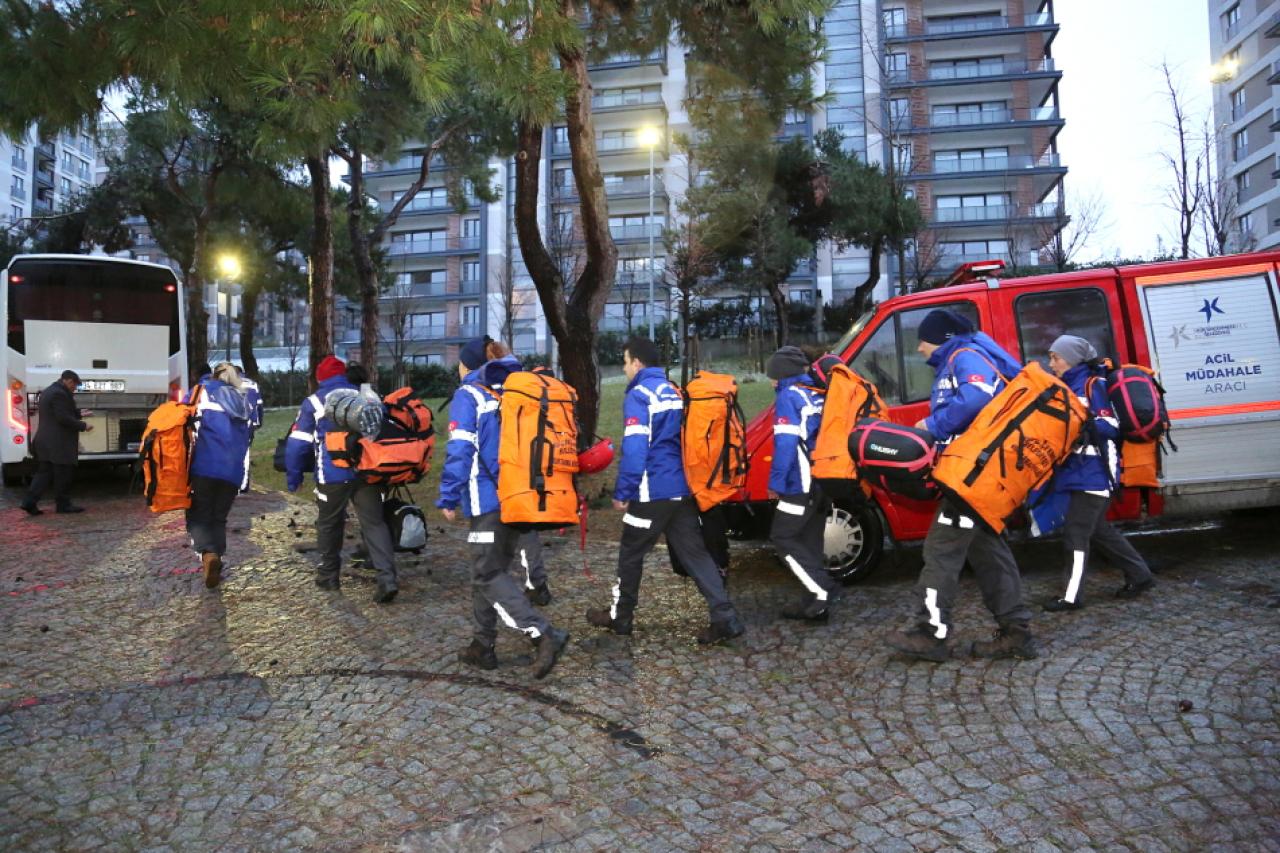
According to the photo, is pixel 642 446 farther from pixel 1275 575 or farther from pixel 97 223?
pixel 97 223

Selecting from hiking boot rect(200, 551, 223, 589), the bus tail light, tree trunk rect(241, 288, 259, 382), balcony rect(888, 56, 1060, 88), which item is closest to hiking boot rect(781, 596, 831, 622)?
hiking boot rect(200, 551, 223, 589)

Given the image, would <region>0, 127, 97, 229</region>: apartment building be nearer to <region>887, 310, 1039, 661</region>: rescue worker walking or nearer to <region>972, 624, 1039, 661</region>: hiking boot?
<region>887, 310, 1039, 661</region>: rescue worker walking

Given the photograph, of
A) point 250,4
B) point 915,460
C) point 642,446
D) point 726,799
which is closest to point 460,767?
point 726,799

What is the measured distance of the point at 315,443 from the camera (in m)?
6.74

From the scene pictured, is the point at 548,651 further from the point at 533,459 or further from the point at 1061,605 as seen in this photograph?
the point at 1061,605

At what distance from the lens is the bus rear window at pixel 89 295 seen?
13.0 meters

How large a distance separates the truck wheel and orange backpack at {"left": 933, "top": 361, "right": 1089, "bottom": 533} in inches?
73.2

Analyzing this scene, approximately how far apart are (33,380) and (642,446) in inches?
449

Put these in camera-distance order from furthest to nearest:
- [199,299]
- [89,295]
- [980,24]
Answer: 1. [980,24]
2. [199,299]
3. [89,295]

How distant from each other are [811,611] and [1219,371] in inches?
141

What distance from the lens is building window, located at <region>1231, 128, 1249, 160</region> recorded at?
157 ft

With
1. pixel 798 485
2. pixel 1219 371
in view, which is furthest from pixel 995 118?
pixel 798 485

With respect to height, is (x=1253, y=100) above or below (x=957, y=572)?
above

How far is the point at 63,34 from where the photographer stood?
690 cm
